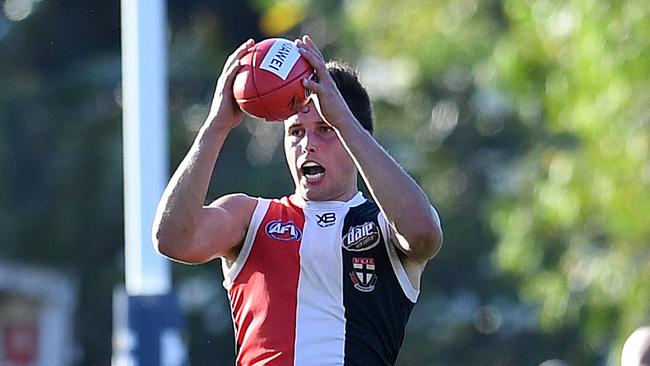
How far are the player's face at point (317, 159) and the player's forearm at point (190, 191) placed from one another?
13.4 inches

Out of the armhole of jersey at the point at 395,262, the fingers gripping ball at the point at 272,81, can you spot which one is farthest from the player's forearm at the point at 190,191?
the armhole of jersey at the point at 395,262

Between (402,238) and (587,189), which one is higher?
(587,189)

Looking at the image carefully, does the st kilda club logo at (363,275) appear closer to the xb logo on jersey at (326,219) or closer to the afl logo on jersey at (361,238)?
the afl logo on jersey at (361,238)

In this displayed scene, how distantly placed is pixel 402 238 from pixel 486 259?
2298 cm

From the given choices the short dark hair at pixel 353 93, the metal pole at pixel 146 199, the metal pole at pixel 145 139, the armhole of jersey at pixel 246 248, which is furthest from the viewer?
the metal pole at pixel 145 139

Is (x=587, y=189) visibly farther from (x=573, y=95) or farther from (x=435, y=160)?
(x=435, y=160)

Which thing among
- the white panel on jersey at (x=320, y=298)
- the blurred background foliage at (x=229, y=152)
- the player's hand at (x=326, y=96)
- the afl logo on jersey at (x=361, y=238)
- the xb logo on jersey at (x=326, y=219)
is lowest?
the white panel on jersey at (x=320, y=298)

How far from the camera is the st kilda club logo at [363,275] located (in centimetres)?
692

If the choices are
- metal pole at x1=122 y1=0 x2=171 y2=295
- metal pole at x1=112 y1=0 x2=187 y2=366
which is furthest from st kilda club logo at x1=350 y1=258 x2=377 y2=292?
metal pole at x1=122 y1=0 x2=171 y2=295

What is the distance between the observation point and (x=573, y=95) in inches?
706

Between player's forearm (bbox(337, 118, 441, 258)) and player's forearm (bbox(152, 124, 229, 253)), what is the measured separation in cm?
43

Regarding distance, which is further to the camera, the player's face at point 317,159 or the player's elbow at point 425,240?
the player's face at point 317,159

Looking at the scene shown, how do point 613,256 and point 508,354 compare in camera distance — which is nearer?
point 613,256

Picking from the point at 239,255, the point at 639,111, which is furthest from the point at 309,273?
the point at 639,111
